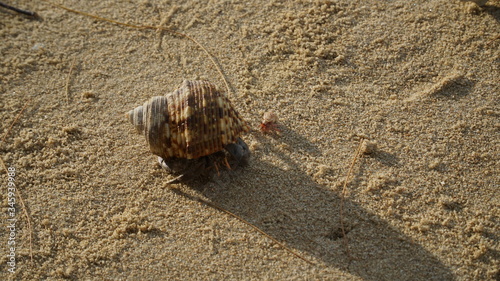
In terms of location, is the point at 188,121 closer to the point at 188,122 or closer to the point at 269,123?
the point at 188,122

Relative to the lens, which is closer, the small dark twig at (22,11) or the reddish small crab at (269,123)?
the reddish small crab at (269,123)

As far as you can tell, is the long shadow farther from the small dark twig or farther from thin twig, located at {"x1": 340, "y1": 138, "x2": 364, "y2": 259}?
the small dark twig

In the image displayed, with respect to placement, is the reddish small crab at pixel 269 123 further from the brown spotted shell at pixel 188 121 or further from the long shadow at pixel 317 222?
the brown spotted shell at pixel 188 121

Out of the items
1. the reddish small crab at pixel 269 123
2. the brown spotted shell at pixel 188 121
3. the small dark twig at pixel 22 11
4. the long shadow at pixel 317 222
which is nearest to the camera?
the long shadow at pixel 317 222

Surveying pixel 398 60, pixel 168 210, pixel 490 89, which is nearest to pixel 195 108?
pixel 168 210

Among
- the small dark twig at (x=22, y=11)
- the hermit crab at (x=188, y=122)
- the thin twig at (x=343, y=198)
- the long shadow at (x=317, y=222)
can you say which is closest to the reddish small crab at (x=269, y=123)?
the long shadow at (x=317, y=222)

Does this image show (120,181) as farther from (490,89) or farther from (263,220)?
(490,89)

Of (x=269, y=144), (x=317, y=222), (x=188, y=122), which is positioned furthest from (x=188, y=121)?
(x=317, y=222)
